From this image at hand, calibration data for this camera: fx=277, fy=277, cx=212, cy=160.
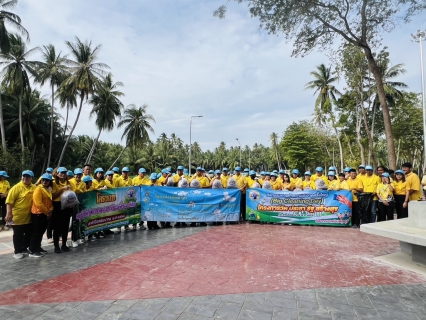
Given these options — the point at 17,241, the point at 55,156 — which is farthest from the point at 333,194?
the point at 55,156

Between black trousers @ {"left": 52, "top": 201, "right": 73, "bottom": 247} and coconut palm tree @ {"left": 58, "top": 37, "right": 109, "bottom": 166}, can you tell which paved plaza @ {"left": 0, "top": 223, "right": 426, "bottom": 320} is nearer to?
black trousers @ {"left": 52, "top": 201, "right": 73, "bottom": 247}

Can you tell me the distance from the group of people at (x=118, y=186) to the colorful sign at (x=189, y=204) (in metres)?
0.31

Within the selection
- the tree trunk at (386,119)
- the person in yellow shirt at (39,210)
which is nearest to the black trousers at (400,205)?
the tree trunk at (386,119)

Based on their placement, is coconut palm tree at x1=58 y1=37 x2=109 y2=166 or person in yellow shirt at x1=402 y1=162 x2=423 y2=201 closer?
person in yellow shirt at x1=402 y1=162 x2=423 y2=201

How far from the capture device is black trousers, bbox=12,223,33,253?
534cm

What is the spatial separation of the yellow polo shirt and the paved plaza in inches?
30.7

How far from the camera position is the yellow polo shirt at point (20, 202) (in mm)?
5277

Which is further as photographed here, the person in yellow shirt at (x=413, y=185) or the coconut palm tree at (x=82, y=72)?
the coconut palm tree at (x=82, y=72)

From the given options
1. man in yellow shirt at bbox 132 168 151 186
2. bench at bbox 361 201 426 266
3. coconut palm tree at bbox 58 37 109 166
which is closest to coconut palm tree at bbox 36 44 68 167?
coconut palm tree at bbox 58 37 109 166

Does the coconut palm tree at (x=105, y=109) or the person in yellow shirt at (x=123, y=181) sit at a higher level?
the coconut palm tree at (x=105, y=109)

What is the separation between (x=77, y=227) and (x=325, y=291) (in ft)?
17.4

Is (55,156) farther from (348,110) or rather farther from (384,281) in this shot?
(384,281)

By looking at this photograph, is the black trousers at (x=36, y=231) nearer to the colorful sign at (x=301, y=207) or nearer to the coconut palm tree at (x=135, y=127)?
the colorful sign at (x=301, y=207)

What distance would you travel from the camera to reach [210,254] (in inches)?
214
